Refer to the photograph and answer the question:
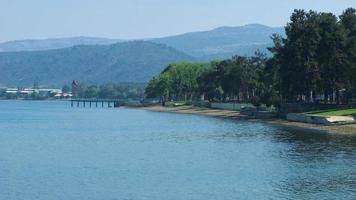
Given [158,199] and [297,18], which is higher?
[297,18]

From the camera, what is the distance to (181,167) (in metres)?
61.8

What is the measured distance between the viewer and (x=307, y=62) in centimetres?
12756

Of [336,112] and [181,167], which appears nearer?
[181,167]

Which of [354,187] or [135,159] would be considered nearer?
[354,187]

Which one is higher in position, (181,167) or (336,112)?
(336,112)

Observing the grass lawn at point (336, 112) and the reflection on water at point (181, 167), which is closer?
the reflection on water at point (181, 167)

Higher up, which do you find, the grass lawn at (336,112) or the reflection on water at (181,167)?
the grass lawn at (336,112)

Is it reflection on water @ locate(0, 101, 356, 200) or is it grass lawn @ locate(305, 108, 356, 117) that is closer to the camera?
reflection on water @ locate(0, 101, 356, 200)

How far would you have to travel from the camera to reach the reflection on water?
48656mm

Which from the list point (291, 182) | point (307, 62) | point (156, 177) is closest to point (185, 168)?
point (156, 177)

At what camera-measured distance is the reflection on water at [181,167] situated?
48.7m

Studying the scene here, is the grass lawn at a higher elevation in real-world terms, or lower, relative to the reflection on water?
higher

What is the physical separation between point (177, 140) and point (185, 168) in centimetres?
3192

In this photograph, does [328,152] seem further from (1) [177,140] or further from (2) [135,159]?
(1) [177,140]
